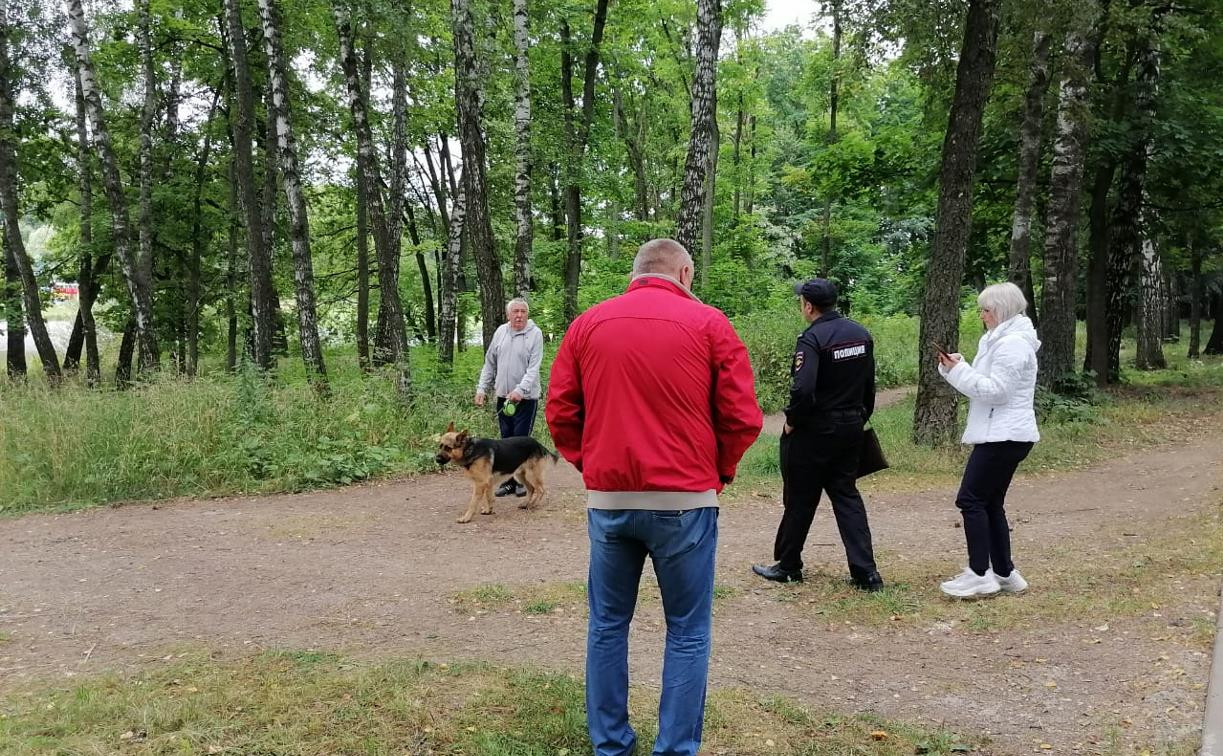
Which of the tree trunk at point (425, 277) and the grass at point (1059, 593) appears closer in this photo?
the grass at point (1059, 593)

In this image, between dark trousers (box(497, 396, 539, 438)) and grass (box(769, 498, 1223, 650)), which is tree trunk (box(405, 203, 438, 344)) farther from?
grass (box(769, 498, 1223, 650))

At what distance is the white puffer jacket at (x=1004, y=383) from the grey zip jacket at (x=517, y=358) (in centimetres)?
445

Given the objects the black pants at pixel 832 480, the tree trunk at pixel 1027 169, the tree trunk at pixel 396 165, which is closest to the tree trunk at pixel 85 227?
the tree trunk at pixel 396 165

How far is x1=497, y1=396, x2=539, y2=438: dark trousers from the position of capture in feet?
28.7

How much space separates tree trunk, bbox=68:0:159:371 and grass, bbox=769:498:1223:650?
13.2 meters

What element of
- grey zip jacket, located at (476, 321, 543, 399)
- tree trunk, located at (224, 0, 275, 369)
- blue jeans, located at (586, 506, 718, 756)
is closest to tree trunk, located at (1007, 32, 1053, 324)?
grey zip jacket, located at (476, 321, 543, 399)

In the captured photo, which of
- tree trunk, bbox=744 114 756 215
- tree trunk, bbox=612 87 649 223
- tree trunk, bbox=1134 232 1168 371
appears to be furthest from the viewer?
tree trunk, bbox=744 114 756 215

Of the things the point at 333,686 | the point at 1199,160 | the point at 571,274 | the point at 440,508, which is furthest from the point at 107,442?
the point at 1199,160

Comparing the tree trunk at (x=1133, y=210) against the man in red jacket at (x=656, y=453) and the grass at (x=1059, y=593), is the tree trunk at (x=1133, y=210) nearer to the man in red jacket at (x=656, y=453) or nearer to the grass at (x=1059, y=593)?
the grass at (x=1059, y=593)

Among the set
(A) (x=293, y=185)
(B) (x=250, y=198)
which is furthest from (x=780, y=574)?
(B) (x=250, y=198)

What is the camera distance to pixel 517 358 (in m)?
8.44

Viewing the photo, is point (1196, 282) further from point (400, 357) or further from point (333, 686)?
point (333, 686)

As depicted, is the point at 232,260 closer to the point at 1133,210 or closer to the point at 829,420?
the point at 829,420

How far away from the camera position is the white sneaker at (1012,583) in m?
5.46
